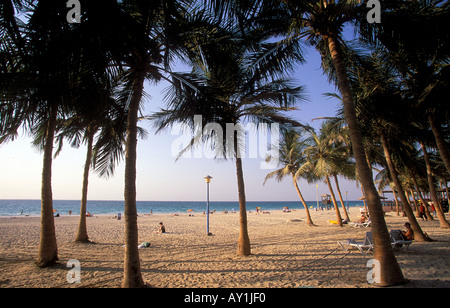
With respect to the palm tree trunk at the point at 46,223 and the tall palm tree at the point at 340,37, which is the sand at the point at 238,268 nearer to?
the palm tree trunk at the point at 46,223

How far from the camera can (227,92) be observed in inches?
212

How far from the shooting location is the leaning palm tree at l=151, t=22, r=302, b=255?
508 cm

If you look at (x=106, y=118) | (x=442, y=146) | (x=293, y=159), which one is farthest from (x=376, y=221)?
(x=293, y=159)

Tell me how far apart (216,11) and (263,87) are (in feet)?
13.4

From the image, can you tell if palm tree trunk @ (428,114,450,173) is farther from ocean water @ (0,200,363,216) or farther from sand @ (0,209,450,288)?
ocean water @ (0,200,363,216)

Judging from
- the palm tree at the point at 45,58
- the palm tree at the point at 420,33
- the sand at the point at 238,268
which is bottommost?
the sand at the point at 238,268

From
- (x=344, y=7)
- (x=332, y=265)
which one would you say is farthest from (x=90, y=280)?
(x=344, y=7)

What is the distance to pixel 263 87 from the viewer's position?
22.5ft

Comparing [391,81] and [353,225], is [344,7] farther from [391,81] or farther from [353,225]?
[353,225]

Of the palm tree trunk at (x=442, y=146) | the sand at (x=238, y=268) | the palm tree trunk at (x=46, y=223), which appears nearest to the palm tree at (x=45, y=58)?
the palm tree trunk at (x=46, y=223)

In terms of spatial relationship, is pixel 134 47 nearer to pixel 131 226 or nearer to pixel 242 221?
pixel 131 226

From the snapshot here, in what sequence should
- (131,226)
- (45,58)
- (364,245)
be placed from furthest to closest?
1. (364,245)
2. (131,226)
3. (45,58)

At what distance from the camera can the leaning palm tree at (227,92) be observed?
16.7 ft

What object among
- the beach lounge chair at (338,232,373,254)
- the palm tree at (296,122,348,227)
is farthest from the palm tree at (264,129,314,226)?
the beach lounge chair at (338,232,373,254)
